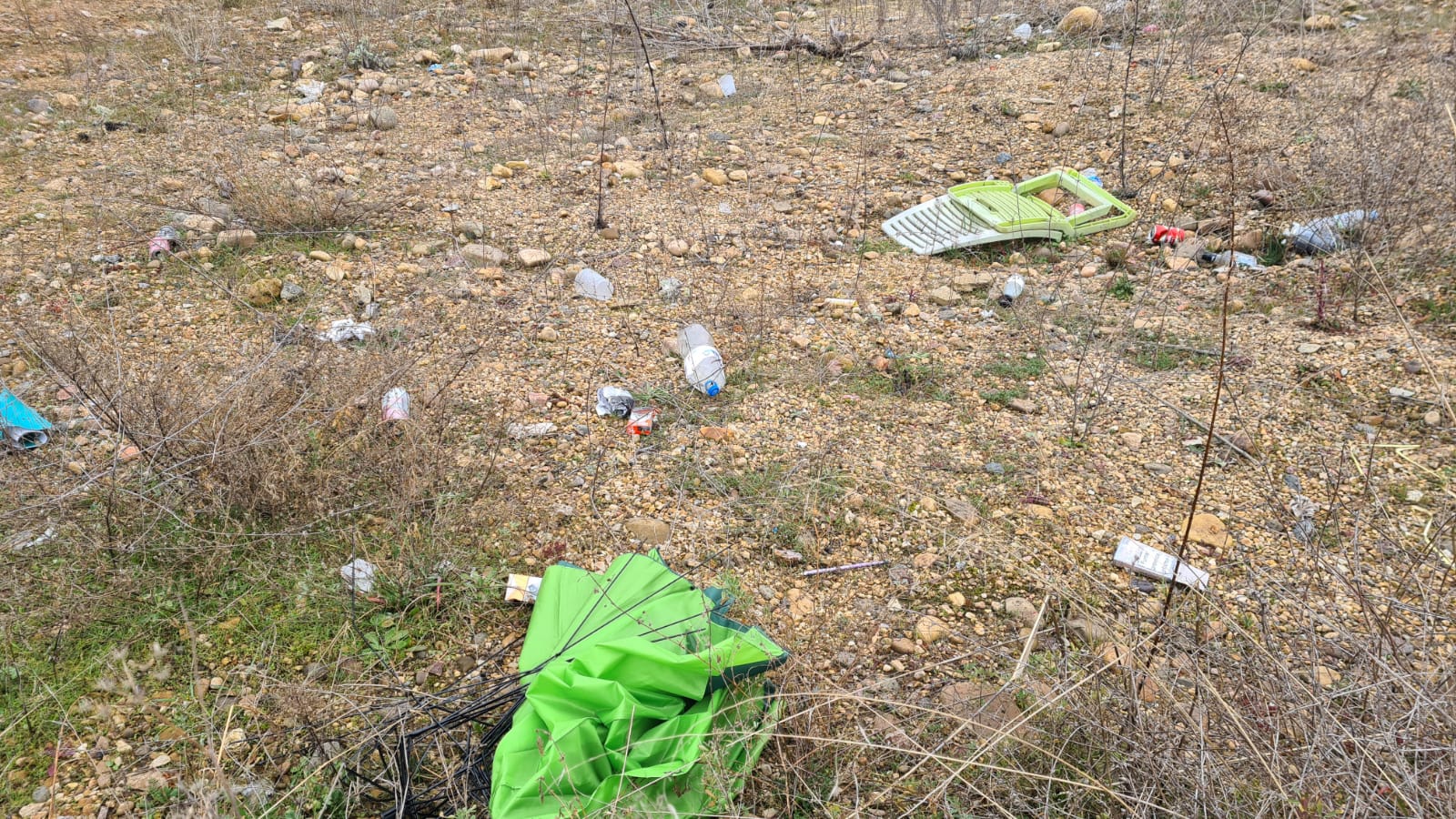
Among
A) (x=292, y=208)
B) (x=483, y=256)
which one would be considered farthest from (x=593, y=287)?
(x=292, y=208)

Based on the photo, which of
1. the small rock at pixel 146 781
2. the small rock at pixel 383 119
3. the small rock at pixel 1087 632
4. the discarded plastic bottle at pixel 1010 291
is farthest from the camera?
the small rock at pixel 383 119

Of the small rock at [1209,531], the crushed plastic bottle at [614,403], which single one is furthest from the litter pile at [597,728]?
the small rock at [1209,531]

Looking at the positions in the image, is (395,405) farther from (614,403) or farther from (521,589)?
(521,589)

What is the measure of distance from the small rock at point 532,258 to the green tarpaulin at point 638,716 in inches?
78.2

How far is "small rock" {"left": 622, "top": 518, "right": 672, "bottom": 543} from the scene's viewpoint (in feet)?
7.90

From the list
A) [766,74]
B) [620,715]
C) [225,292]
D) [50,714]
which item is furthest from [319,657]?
[766,74]

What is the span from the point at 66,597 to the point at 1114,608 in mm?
2563

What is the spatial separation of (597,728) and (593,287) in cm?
212

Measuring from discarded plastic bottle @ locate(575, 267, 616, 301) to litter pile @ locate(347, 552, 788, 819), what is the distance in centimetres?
176

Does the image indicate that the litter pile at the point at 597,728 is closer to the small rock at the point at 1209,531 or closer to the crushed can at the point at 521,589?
→ the crushed can at the point at 521,589

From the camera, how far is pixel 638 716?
1.75m

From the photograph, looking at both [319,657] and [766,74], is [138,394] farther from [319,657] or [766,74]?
[766,74]

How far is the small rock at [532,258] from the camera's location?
364cm

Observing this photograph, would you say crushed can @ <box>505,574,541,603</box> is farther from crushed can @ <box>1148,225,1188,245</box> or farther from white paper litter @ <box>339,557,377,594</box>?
crushed can @ <box>1148,225,1188,245</box>
